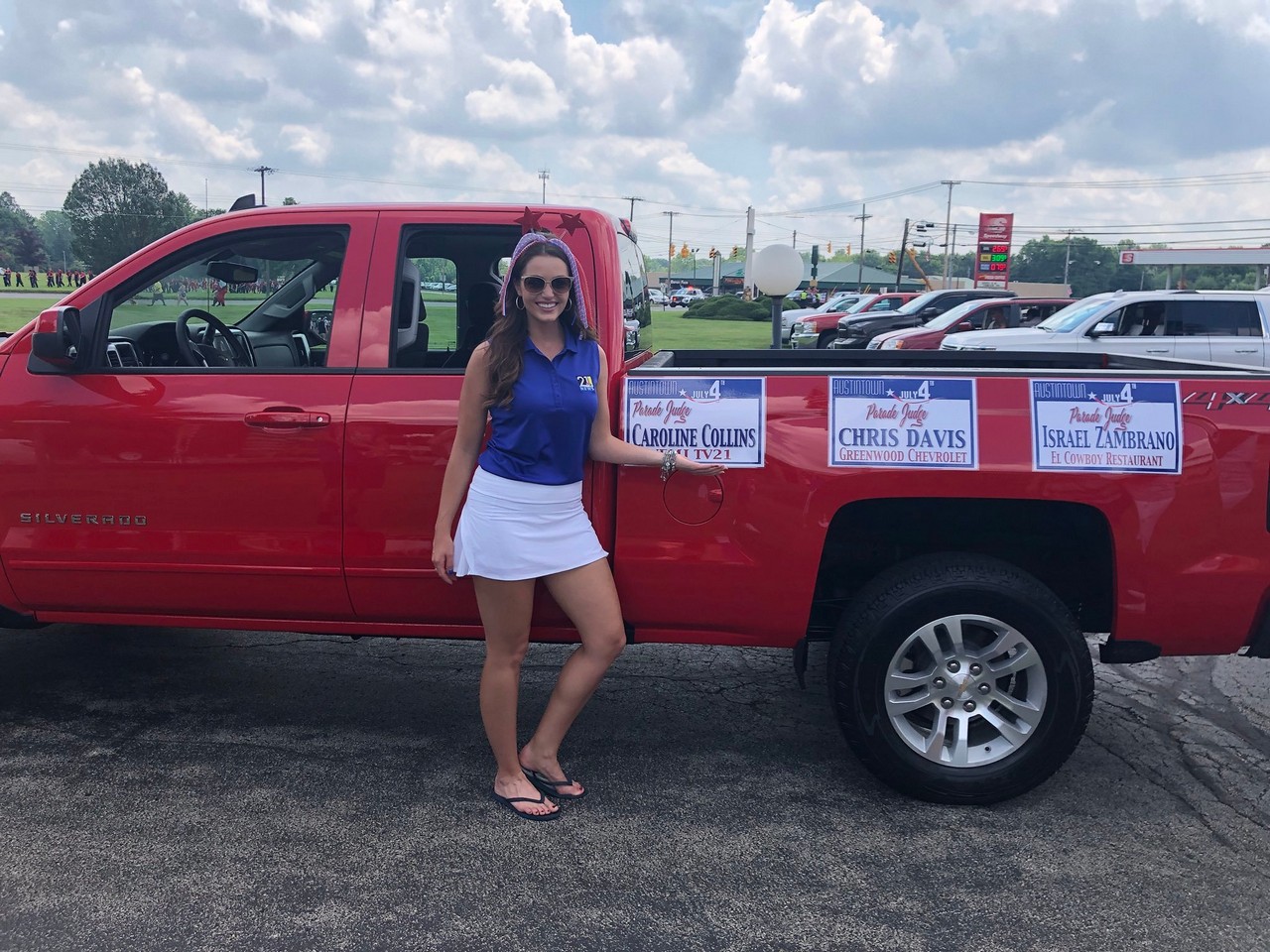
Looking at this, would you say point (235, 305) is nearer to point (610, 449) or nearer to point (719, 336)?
point (610, 449)

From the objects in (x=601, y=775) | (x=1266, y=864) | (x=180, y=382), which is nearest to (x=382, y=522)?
(x=180, y=382)

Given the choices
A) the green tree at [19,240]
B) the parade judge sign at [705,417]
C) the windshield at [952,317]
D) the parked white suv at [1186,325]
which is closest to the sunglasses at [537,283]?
the parade judge sign at [705,417]

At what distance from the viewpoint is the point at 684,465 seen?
9.98ft

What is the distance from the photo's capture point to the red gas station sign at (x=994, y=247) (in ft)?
210

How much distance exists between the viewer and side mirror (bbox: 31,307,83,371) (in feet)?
10.8

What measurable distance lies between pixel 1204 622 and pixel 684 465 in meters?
1.68

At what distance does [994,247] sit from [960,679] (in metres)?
67.2

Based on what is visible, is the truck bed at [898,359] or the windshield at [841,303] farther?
the windshield at [841,303]

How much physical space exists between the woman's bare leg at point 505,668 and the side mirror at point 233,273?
1466mm

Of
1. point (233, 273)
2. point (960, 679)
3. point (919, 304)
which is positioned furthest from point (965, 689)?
point (919, 304)

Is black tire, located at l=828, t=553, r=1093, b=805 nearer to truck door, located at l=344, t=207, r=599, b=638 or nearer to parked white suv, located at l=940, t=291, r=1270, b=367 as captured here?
truck door, located at l=344, t=207, r=599, b=638

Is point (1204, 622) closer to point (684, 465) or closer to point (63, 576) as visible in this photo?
point (684, 465)

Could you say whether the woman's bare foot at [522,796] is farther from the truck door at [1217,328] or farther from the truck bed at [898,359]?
the truck door at [1217,328]

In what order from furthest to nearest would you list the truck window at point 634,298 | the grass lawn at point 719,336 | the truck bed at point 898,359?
the grass lawn at point 719,336, the truck bed at point 898,359, the truck window at point 634,298
